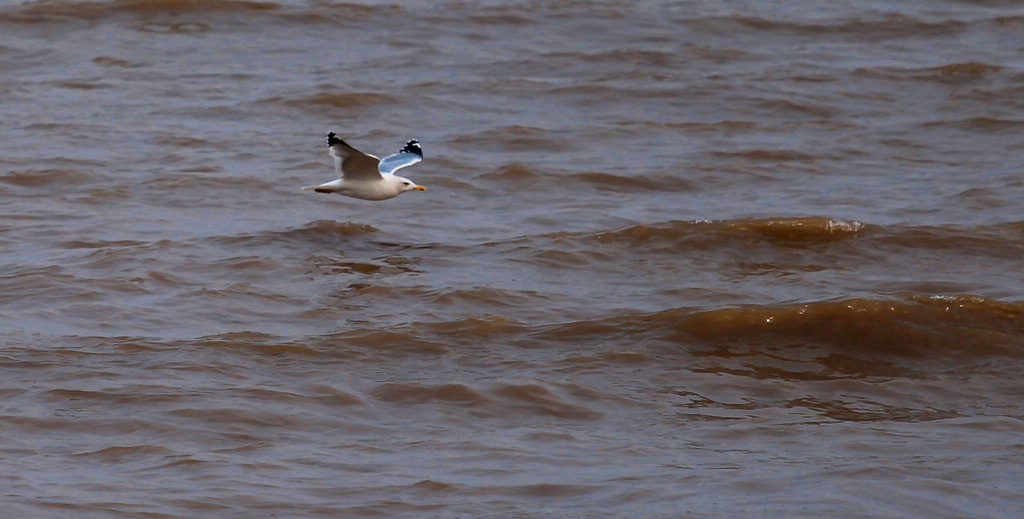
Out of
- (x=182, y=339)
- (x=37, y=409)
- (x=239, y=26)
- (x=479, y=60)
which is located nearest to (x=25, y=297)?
(x=182, y=339)

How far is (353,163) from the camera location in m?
9.57

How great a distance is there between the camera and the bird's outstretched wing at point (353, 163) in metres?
9.37

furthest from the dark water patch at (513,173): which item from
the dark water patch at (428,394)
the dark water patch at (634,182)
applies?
the dark water patch at (428,394)

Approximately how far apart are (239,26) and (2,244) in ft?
24.5

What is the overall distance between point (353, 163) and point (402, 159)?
2.06ft

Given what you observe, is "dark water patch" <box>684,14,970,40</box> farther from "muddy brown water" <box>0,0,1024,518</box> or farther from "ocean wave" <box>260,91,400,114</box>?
"ocean wave" <box>260,91,400,114</box>

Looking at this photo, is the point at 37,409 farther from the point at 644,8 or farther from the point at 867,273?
the point at 644,8

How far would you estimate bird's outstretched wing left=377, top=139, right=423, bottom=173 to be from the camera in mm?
10008

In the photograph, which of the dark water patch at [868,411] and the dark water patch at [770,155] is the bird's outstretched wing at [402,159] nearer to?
the dark water patch at [770,155]

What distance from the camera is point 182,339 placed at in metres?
7.41

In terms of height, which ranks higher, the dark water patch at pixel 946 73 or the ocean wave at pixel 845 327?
the dark water patch at pixel 946 73

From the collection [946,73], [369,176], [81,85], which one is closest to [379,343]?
[369,176]

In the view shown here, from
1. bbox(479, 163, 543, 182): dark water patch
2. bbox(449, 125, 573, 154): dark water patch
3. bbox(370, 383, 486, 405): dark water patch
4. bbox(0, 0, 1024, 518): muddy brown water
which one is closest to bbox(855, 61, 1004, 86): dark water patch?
bbox(0, 0, 1024, 518): muddy brown water

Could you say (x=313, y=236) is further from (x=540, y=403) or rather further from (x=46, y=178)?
(x=540, y=403)
